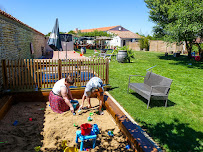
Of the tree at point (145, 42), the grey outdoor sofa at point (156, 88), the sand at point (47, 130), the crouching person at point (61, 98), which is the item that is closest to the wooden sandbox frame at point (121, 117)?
the sand at point (47, 130)

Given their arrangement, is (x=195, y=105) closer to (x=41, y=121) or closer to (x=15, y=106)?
(x=41, y=121)

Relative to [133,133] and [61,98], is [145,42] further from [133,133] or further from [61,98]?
[133,133]

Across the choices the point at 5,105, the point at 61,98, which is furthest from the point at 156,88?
the point at 5,105

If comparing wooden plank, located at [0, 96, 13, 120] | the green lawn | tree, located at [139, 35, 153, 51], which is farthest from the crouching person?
tree, located at [139, 35, 153, 51]

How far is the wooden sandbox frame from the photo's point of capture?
3.11 metres

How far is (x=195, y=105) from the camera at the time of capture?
5.52m

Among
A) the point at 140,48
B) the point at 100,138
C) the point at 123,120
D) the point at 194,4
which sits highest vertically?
the point at 194,4

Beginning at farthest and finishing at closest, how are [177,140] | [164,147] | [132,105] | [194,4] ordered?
[194,4], [132,105], [177,140], [164,147]

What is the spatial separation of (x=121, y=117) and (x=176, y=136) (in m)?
1.30

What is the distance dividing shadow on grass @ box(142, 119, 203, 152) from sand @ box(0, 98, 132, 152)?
0.76 meters

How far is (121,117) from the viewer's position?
4.18 metres

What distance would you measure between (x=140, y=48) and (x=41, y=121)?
33342mm

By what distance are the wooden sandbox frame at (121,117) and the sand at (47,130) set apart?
188 mm

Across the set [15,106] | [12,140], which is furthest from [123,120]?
[15,106]
